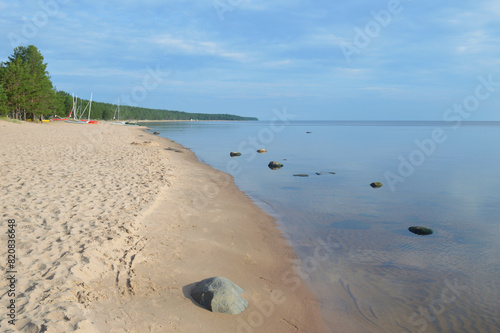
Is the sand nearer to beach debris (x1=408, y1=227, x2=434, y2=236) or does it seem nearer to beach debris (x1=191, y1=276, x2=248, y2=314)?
beach debris (x1=191, y1=276, x2=248, y2=314)

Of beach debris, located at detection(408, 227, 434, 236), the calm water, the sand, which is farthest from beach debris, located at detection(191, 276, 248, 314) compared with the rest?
beach debris, located at detection(408, 227, 434, 236)

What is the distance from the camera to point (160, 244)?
8.60m

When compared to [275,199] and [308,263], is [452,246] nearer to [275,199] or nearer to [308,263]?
[308,263]

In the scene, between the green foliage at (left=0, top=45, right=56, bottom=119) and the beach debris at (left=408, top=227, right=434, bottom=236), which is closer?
the beach debris at (left=408, top=227, right=434, bottom=236)

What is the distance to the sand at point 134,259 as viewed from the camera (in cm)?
553

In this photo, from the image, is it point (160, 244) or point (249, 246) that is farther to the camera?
point (249, 246)

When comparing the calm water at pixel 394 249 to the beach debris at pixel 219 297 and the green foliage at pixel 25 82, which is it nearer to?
the beach debris at pixel 219 297

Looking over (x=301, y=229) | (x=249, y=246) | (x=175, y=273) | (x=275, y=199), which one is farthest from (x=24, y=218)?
(x=275, y=199)

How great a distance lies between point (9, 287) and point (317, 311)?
5.74 m

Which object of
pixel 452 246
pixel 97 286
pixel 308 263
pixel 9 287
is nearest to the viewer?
pixel 9 287

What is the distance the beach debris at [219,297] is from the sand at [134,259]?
14cm

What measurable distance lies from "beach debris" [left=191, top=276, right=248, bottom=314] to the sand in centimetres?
14

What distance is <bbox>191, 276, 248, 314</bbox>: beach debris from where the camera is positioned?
6.16 metres

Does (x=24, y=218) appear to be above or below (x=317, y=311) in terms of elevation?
above
